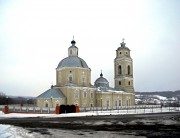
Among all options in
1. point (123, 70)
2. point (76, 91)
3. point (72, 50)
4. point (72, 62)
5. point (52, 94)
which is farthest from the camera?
point (123, 70)

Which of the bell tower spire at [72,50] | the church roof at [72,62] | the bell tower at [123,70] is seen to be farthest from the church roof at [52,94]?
the bell tower at [123,70]

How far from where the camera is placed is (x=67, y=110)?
1682 inches

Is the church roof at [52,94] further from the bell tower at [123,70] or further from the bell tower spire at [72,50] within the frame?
the bell tower at [123,70]

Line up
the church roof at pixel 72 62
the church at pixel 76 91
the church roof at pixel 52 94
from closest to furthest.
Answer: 1. the church roof at pixel 52 94
2. the church at pixel 76 91
3. the church roof at pixel 72 62

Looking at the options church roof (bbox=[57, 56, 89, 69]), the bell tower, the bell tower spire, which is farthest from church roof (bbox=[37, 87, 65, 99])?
the bell tower

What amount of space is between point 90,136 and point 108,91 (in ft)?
168

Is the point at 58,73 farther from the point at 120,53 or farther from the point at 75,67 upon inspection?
the point at 120,53

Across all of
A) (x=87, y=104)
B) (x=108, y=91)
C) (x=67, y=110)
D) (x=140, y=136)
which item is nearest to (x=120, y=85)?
(x=108, y=91)

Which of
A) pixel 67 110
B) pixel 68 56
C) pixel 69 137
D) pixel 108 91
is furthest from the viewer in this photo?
pixel 108 91

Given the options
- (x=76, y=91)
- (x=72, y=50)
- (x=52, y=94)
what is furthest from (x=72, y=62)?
(x=52, y=94)

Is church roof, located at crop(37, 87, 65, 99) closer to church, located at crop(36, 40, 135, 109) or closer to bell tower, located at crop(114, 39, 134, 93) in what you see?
church, located at crop(36, 40, 135, 109)

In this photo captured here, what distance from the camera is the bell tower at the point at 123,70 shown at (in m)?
72.6

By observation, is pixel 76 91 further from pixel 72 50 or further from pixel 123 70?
pixel 123 70

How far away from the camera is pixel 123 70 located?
238ft
